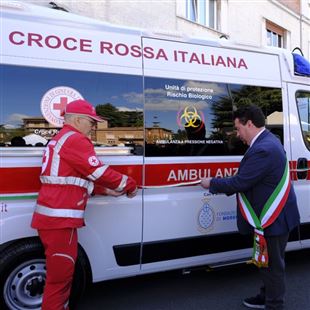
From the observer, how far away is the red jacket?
122 inches

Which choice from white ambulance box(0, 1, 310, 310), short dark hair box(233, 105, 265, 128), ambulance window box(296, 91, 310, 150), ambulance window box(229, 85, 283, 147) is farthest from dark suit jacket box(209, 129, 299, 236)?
ambulance window box(296, 91, 310, 150)

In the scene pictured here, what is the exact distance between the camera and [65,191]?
312 centimetres

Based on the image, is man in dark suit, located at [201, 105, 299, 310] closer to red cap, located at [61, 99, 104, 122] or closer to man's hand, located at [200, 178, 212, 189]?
man's hand, located at [200, 178, 212, 189]

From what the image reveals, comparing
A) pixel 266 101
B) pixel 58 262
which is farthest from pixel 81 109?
pixel 266 101

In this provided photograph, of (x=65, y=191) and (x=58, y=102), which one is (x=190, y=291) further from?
(x=58, y=102)

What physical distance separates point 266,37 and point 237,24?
2648 millimetres

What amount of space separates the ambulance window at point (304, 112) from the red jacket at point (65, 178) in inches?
92.3

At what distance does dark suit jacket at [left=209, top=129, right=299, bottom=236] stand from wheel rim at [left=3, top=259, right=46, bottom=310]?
157 centimetres

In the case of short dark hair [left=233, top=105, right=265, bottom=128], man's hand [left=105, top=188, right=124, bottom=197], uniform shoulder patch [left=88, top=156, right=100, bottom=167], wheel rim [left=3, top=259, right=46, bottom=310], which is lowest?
wheel rim [left=3, top=259, right=46, bottom=310]

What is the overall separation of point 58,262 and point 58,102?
1.19 meters

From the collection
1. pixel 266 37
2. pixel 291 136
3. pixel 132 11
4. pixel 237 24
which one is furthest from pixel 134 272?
pixel 266 37

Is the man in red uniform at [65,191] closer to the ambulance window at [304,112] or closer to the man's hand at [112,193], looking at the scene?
the man's hand at [112,193]

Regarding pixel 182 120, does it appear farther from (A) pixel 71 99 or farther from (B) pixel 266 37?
(B) pixel 266 37

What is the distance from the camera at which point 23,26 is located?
333 cm
